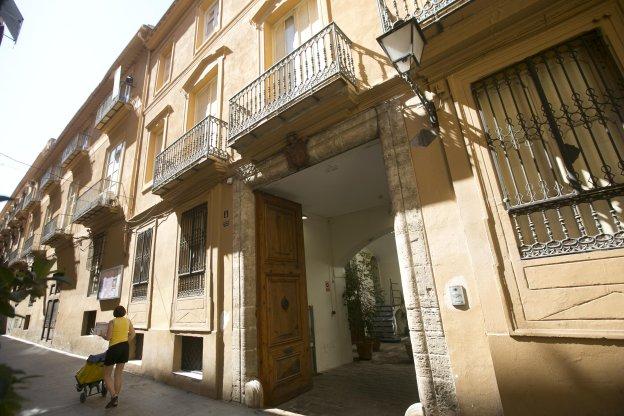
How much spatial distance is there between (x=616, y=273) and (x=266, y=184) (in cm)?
499

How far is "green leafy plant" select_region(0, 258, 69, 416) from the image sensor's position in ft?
3.95

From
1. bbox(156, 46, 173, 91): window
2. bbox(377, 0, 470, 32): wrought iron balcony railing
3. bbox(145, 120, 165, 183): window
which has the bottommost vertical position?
bbox(377, 0, 470, 32): wrought iron balcony railing

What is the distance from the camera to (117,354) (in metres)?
5.41

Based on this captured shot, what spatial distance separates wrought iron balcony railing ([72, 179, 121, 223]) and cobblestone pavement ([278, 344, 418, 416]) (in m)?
8.33

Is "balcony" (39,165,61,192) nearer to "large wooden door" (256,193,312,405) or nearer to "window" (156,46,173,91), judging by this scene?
"window" (156,46,173,91)

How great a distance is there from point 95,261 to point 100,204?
2167mm

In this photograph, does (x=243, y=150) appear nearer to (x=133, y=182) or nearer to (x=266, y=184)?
(x=266, y=184)

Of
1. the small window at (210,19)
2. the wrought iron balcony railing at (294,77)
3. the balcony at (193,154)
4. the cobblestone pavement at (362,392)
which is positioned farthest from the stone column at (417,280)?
the small window at (210,19)

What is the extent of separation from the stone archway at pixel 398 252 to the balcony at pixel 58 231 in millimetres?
11091

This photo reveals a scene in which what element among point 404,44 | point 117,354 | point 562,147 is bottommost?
point 117,354

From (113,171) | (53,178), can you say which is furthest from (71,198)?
(113,171)

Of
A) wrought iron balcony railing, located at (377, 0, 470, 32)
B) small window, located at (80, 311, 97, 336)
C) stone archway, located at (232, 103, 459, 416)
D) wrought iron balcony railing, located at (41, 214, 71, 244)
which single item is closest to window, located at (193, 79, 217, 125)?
stone archway, located at (232, 103, 459, 416)

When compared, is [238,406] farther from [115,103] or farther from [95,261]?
[115,103]

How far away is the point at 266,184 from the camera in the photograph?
6.14 m
